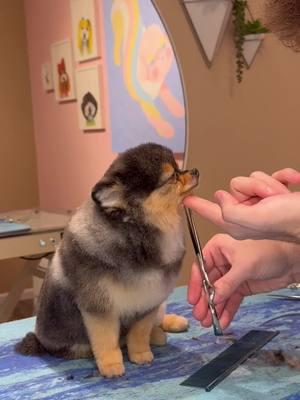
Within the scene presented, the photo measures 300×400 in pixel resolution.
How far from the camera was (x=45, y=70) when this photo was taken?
9.11 ft

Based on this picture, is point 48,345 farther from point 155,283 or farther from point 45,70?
point 45,70

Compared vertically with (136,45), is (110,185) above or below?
below

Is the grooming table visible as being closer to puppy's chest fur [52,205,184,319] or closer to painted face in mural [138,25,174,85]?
painted face in mural [138,25,174,85]

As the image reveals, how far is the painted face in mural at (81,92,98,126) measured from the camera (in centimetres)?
243

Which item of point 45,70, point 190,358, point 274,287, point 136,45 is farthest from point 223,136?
point 45,70

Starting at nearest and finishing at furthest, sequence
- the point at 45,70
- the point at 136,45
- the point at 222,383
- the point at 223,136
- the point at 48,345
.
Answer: the point at 222,383 → the point at 48,345 → the point at 223,136 → the point at 136,45 → the point at 45,70

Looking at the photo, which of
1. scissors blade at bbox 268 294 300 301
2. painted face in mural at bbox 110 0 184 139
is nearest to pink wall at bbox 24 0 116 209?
painted face in mural at bbox 110 0 184 139

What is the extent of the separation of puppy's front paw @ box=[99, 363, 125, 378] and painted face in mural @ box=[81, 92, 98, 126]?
5.88ft

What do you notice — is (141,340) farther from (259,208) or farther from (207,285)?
(259,208)

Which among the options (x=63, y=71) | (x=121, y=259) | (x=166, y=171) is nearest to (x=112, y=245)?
(x=121, y=259)

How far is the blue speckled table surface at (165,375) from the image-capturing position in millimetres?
668

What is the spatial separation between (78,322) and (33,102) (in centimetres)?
230

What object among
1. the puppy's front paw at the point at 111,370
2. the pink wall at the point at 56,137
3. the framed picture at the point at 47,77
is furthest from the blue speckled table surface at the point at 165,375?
the framed picture at the point at 47,77

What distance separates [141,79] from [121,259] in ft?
4.24
